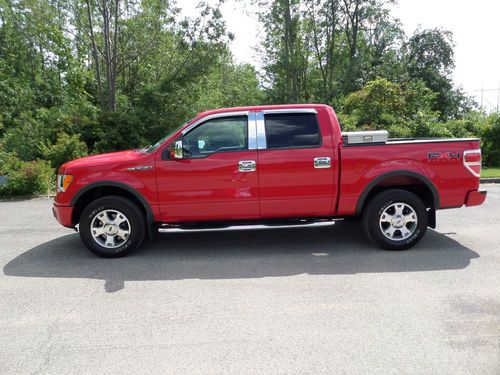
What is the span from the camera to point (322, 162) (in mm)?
5223

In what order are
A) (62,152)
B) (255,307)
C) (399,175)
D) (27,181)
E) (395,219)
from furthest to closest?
(62,152) < (27,181) < (395,219) < (399,175) < (255,307)

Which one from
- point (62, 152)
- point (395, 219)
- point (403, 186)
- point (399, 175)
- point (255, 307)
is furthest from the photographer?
point (62, 152)

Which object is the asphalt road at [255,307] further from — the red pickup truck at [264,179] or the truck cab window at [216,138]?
the truck cab window at [216,138]

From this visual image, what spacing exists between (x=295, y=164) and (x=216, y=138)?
43.2 inches

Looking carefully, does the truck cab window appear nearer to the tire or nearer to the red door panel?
the red door panel

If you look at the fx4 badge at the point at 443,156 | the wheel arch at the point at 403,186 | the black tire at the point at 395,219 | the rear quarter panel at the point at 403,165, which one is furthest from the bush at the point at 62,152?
the fx4 badge at the point at 443,156

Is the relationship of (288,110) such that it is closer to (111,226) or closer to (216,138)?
(216,138)

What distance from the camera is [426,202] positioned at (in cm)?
569

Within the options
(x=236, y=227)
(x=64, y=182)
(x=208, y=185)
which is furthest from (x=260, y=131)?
(x=64, y=182)

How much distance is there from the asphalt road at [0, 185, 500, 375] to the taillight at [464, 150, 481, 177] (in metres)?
1.10

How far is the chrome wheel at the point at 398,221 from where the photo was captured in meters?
5.36

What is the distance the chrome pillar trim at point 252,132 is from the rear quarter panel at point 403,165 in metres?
1.16

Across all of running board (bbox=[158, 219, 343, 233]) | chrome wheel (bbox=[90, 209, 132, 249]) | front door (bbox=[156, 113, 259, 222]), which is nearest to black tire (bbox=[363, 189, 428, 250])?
running board (bbox=[158, 219, 343, 233])

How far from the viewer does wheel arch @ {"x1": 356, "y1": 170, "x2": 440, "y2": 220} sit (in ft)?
17.3
